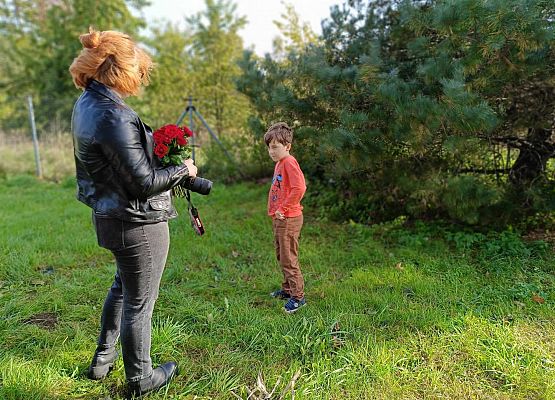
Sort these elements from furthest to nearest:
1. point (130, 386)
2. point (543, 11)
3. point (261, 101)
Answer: point (261, 101) → point (543, 11) → point (130, 386)

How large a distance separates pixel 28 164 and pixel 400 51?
8.69m

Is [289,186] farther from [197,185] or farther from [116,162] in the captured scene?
[116,162]

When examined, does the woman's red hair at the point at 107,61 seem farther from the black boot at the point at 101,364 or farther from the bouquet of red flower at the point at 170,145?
the black boot at the point at 101,364

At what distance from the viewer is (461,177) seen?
401 centimetres

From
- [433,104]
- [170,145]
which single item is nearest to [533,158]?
[433,104]

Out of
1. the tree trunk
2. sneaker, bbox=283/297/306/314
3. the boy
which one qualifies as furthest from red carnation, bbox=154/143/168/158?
the tree trunk

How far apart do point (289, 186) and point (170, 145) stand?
4.06ft

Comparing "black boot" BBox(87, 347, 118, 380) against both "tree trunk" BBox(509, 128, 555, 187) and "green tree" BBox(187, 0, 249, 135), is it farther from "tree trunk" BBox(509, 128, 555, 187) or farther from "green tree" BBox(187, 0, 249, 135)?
"green tree" BBox(187, 0, 249, 135)

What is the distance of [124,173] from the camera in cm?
184

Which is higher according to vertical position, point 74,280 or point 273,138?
point 273,138

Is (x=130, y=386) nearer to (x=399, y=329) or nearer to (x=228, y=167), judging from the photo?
(x=399, y=329)

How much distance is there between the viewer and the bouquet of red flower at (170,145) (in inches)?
80.4

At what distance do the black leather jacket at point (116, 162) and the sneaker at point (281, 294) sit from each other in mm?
1718

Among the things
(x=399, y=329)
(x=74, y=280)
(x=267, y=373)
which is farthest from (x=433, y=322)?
(x=74, y=280)
